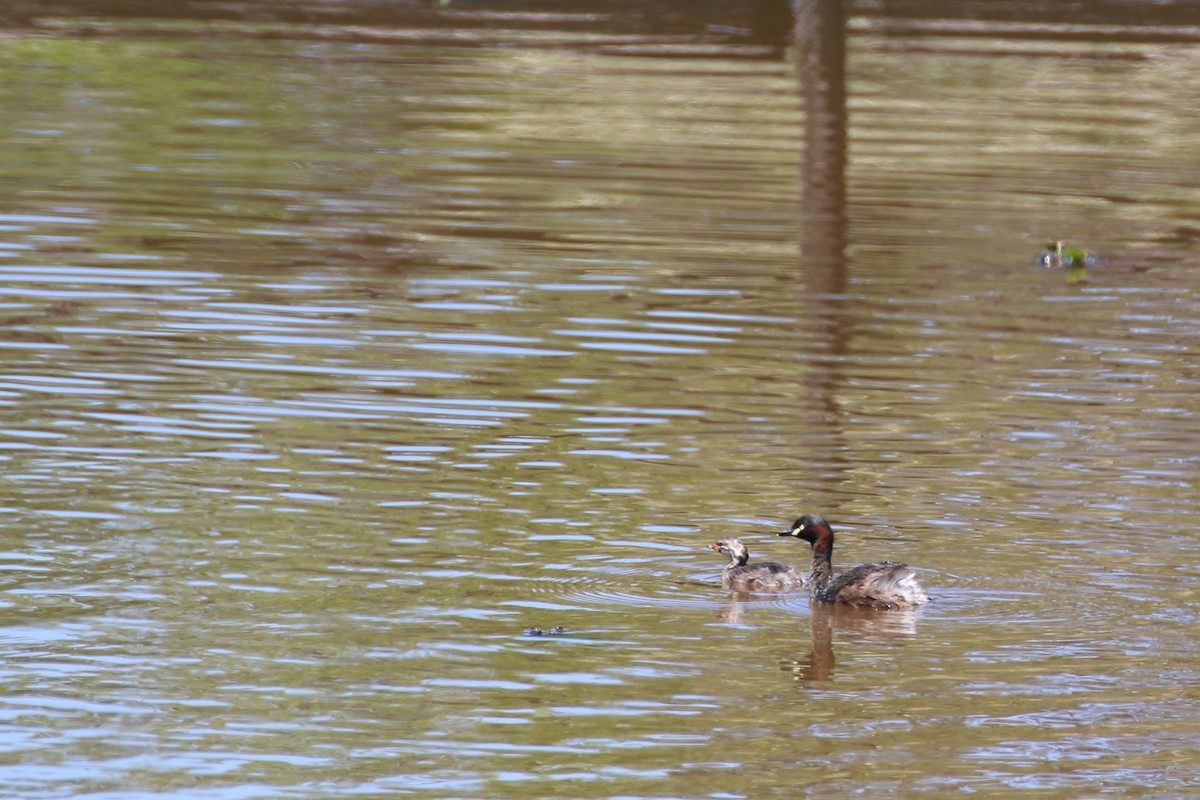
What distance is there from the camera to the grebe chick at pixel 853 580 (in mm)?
9570

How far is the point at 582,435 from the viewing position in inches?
486

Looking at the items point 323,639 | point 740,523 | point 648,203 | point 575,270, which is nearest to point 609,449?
point 740,523

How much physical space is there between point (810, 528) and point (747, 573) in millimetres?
444

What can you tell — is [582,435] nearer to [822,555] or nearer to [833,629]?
[822,555]

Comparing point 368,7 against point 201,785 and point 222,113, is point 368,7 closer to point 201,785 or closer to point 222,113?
point 222,113

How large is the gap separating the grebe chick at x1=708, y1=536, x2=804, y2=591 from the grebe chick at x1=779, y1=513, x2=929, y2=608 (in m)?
0.13

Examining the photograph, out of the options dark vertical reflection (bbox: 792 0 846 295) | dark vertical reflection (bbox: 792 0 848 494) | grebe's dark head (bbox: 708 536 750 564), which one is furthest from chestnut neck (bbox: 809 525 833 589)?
dark vertical reflection (bbox: 792 0 846 295)

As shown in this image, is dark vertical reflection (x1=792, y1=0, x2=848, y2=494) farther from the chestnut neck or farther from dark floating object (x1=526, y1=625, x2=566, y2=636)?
dark floating object (x1=526, y1=625, x2=566, y2=636)

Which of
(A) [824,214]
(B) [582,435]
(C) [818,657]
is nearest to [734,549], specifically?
(C) [818,657]

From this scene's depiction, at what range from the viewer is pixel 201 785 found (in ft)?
24.4

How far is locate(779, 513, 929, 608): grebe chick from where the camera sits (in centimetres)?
957

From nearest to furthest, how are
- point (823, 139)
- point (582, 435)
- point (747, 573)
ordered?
point (747, 573)
point (582, 435)
point (823, 139)

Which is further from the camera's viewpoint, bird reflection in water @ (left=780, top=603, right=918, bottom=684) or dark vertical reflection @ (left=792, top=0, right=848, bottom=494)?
dark vertical reflection @ (left=792, top=0, right=848, bottom=494)

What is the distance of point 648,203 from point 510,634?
10.3 meters
